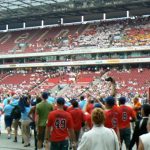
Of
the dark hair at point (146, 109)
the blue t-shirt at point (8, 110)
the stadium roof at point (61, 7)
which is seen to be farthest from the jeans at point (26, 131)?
the stadium roof at point (61, 7)

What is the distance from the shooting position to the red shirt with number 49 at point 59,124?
794cm

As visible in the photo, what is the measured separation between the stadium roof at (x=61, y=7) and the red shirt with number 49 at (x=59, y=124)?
139ft

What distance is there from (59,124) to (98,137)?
2.91m

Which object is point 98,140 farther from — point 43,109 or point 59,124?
point 43,109

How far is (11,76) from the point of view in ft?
194

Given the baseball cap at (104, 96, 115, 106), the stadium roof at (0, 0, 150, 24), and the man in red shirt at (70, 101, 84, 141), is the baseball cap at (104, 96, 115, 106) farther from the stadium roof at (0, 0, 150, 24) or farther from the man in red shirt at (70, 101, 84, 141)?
the stadium roof at (0, 0, 150, 24)

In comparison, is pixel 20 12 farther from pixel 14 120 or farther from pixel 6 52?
pixel 14 120

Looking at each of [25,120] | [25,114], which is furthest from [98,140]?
[25,120]

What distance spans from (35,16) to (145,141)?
5468 cm

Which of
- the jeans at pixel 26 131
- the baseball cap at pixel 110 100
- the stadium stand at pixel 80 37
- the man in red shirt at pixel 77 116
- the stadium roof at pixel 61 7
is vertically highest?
the stadium roof at pixel 61 7

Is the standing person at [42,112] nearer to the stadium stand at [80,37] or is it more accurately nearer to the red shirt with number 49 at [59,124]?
the red shirt with number 49 at [59,124]

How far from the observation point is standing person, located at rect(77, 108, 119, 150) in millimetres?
5203

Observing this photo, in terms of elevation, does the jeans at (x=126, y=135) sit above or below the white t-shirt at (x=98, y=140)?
below

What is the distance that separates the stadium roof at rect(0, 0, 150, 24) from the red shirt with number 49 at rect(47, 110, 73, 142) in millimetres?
42256
